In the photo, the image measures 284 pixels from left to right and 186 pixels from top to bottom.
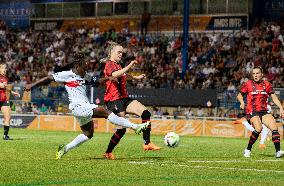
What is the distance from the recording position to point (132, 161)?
Answer: 14.5 metres

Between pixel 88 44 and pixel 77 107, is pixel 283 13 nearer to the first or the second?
pixel 88 44

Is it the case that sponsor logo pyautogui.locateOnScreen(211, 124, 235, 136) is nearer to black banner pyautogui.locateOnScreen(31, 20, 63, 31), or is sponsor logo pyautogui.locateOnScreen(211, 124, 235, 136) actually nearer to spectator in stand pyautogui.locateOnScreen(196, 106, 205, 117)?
spectator in stand pyautogui.locateOnScreen(196, 106, 205, 117)

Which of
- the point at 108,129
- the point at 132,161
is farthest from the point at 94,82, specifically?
the point at 108,129

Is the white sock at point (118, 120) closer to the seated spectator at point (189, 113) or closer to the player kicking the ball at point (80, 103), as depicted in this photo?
the player kicking the ball at point (80, 103)

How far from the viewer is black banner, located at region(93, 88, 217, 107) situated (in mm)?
37250

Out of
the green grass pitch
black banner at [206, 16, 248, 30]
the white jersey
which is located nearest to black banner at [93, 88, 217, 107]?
black banner at [206, 16, 248, 30]

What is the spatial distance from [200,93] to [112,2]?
1918 cm

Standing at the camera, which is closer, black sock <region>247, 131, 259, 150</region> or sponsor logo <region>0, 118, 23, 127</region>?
black sock <region>247, 131, 259, 150</region>

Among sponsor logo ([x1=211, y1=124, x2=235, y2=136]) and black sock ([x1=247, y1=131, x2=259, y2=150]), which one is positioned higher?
black sock ([x1=247, y1=131, x2=259, y2=150])

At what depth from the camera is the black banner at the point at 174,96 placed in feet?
122

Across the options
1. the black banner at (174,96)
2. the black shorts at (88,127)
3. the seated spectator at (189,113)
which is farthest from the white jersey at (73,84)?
the seated spectator at (189,113)

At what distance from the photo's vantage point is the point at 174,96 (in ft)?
125

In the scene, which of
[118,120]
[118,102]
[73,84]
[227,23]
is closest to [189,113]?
[227,23]

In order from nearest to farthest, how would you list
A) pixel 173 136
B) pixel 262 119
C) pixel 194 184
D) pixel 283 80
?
pixel 194 184 < pixel 173 136 < pixel 262 119 < pixel 283 80
